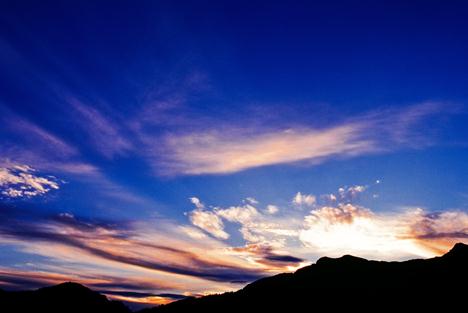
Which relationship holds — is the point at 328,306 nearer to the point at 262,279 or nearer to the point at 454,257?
the point at 454,257

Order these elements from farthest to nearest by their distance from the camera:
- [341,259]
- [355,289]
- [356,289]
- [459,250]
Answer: [341,259] → [459,250] → [355,289] → [356,289]

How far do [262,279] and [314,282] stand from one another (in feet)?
87.2

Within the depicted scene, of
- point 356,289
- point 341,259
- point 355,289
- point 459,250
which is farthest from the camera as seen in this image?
point 341,259

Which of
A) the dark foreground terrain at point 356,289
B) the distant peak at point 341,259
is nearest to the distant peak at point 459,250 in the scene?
the dark foreground terrain at point 356,289

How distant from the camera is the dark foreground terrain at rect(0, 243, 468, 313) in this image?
104 meters

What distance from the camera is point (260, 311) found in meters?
128

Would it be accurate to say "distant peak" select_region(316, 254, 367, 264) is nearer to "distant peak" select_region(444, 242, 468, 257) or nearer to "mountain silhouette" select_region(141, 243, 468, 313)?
"mountain silhouette" select_region(141, 243, 468, 313)

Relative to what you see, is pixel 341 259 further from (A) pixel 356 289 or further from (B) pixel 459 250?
(B) pixel 459 250

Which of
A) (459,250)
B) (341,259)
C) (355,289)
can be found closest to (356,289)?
(355,289)

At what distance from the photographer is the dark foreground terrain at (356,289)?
4114 inches

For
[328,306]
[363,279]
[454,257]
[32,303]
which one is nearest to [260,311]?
[328,306]

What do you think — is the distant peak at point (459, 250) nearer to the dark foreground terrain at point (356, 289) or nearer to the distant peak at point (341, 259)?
the dark foreground terrain at point (356, 289)

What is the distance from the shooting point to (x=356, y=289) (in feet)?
412

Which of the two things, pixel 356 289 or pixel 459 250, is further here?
pixel 459 250
